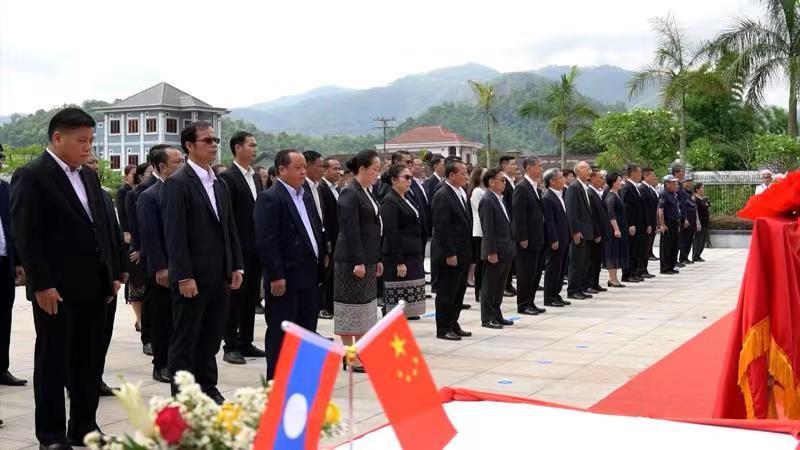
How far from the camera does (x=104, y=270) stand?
15.1 feet

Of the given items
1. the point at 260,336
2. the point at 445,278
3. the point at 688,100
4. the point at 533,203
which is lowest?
the point at 260,336

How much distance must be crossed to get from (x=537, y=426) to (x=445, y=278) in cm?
417

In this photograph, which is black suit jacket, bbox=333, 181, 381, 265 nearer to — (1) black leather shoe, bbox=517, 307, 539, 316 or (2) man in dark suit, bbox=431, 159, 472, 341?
(2) man in dark suit, bbox=431, 159, 472, 341

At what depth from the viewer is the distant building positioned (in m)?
62.4

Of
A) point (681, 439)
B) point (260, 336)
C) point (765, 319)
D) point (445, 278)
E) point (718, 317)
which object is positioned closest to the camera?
point (681, 439)

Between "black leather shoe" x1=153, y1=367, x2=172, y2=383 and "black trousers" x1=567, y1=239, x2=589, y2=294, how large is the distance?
6054 mm

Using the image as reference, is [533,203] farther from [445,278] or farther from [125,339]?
[125,339]

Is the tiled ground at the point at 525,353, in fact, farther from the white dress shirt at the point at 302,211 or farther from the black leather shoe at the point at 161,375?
the white dress shirt at the point at 302,211

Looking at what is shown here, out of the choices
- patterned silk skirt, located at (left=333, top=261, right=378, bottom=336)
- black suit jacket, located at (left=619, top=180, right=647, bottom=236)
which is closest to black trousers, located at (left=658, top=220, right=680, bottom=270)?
black suit jacket, located at (left=619, top=180, right=647, bottom=236)

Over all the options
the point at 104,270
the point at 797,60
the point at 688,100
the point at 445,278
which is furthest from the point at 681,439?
the point at 688,100

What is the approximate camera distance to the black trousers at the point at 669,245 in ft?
47.3

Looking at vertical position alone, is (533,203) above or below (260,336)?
above

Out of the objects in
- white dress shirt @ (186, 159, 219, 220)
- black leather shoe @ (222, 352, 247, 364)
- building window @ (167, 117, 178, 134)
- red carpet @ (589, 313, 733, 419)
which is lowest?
black leather shoe @ (222, 352, 247, 364)

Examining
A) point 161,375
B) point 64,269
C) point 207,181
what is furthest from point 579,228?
point 64,269
